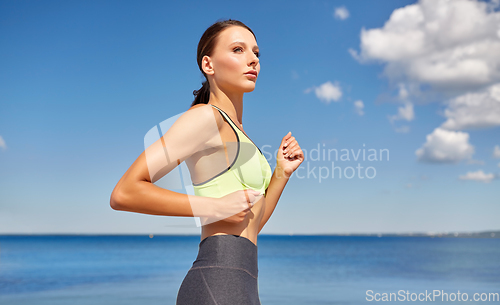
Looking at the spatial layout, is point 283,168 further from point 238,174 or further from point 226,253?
point 226,253

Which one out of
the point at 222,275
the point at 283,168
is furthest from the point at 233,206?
the point at 283,168

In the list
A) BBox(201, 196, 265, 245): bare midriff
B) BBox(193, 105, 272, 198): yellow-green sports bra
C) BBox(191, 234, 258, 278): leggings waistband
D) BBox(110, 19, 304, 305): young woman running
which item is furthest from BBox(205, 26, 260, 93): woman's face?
BBox(191, 234, 258, 278): leggings waistband

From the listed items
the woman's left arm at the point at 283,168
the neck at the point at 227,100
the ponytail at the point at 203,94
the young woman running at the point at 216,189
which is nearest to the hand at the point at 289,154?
the woman's left arm at the point at 283,168

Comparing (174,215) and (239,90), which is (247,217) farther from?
(239,90)

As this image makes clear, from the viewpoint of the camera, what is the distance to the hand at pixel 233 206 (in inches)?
61.2

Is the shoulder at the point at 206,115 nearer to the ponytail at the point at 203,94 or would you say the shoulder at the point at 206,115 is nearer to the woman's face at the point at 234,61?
the woman's face at the point at 234,61

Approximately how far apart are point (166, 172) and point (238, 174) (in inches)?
11.8

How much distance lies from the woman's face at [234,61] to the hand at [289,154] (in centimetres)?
34

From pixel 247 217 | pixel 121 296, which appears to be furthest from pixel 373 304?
pixel 247 217

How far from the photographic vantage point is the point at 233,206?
156 centimetres

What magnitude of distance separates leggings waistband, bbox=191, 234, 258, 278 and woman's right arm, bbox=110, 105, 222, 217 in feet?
0.51

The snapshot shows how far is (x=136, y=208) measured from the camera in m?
1.48

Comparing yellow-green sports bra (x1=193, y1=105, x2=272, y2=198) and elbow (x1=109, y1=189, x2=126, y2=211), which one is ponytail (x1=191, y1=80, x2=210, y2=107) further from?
elbow (x1=109, y1=189, x2=126, y2=211)

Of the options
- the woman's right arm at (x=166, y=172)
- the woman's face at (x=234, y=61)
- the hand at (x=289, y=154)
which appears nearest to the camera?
the woman's right arm at (x=166, y=172)
